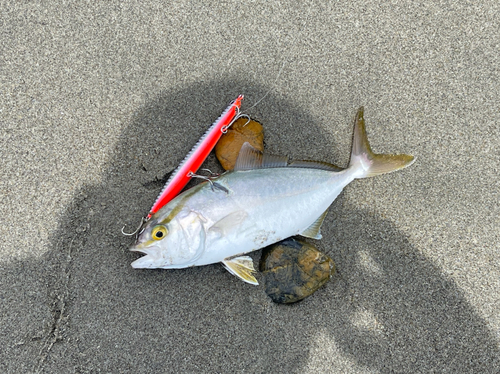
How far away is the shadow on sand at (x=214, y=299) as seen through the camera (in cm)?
179

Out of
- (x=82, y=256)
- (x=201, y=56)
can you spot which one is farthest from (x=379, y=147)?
(x=82, y=256)

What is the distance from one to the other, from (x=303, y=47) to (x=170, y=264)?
1.52m

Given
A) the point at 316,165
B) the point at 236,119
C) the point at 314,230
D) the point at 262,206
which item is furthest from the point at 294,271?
the point at 236,119

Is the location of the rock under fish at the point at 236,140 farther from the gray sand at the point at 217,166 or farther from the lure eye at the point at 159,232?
the lure eye at the point at 159,232

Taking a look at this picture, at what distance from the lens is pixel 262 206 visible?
5.75ft

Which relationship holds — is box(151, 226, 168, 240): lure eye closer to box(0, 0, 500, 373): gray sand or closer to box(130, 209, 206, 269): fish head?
box(130, 209, 206, 269): fish head

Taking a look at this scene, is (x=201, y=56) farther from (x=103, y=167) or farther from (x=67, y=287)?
(x=67, y=287)

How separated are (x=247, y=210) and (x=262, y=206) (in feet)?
0.28

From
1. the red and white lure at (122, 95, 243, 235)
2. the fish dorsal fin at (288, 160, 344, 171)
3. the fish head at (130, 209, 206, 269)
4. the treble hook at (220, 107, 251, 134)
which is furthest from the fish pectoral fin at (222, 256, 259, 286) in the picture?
the treble hook at (220, 107, 251, 134)

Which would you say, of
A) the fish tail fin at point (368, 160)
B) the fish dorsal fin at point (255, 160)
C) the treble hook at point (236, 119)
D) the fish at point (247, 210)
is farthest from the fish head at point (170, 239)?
the fish tail fin at point (368, 160)

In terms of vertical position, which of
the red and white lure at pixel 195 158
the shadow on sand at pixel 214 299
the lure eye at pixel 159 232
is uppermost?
the red and white lure at pixel 195 158

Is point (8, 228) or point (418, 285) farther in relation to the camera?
point (418, 285)

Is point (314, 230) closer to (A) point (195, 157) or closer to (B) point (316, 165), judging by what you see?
(B) point (316, 165)

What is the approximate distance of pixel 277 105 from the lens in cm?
200
